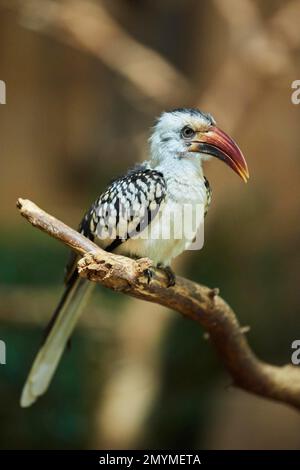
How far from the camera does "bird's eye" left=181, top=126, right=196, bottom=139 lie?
1.35 metres

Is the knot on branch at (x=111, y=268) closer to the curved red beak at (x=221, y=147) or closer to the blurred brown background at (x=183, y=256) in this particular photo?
the curved red beak at (x=221, y=147)

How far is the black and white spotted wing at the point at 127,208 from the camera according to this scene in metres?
1.39

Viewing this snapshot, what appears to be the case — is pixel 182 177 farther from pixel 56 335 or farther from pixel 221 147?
pixel 56 335

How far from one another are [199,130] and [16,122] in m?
1.52

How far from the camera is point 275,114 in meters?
2.44

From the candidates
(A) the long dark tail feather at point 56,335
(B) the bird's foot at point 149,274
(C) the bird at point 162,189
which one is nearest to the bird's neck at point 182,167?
(C) the bird at point 162,189

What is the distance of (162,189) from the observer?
1.39m

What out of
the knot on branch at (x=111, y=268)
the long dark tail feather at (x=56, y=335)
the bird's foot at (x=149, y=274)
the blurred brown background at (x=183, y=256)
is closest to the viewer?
the knot on branch at (x=111, y=268)

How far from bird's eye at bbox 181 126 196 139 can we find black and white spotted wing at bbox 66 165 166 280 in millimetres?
96

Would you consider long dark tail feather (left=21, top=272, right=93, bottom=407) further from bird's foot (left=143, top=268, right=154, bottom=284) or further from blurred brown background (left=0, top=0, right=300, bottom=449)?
blurred brown background (left=0, top=0, right=300, bottom=449)

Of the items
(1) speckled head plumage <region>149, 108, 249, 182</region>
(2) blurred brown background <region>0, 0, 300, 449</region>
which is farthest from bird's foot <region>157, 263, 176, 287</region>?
(2) blurred brown background <region>0, 0, 300, 449</region>

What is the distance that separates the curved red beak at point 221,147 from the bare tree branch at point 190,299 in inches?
10.4
